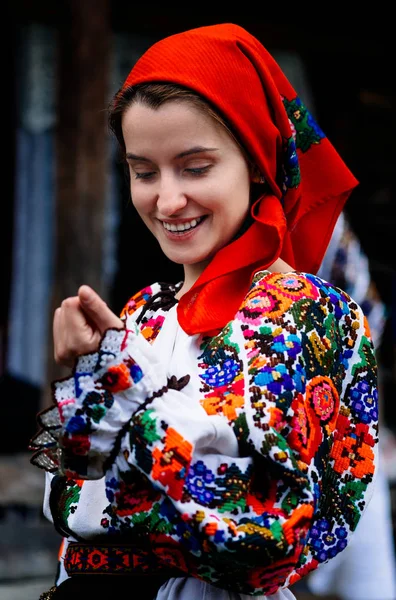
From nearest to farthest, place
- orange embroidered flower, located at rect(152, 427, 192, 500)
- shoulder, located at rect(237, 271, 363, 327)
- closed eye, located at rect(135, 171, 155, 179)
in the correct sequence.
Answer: orange embroidered flower, located at rect(152, 427, 192, 500) < shoulder, located at rect(237, 271, 363, 327) < closed eye, located at rect(135, 171, 155, 179)

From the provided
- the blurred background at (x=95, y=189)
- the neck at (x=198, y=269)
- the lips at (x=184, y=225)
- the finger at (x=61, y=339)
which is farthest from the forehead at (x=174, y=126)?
the blurred background at (x=95, y=189)

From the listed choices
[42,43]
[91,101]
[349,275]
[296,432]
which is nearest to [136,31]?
[42,43]

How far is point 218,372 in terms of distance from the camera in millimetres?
1507

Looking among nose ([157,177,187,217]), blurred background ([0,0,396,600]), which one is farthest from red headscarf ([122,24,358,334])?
blurred background ([0,0,396,600])

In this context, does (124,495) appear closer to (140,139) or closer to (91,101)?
(140,139)

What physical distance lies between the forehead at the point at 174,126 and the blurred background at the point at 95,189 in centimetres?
229

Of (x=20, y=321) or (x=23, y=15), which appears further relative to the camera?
(x=20, y=321)

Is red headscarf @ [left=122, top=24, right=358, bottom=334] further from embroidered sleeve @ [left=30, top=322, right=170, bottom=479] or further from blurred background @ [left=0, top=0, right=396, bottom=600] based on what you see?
blurred background @ [left=0, top=0, right=396, bottom=600]

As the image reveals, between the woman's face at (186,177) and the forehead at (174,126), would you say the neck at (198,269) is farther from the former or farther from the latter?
the forehead at (174,126)

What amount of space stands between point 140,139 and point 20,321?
13.9 feet

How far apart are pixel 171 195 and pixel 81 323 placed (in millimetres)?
343

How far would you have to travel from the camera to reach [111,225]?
18.8 feet

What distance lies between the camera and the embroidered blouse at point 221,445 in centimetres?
137

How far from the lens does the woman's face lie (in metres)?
1.58
